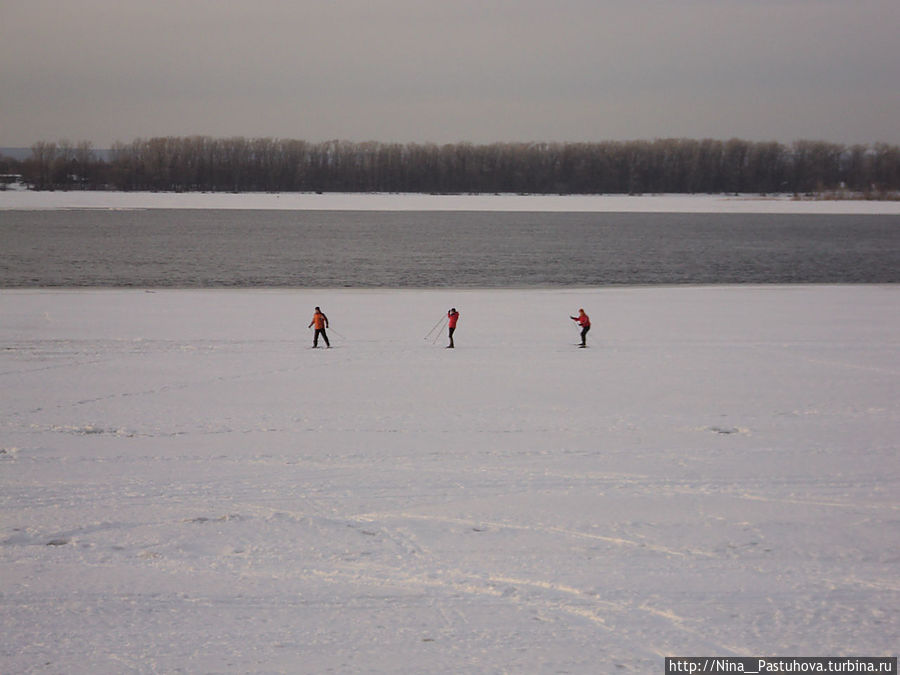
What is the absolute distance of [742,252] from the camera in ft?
194

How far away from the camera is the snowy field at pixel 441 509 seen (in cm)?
612

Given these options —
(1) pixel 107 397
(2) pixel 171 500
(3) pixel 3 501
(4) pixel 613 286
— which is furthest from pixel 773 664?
(4) pixel 613 286

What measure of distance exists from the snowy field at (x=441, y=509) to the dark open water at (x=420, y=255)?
22.5m

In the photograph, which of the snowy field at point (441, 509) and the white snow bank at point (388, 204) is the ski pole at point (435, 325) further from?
the white snow bank at point (388, 204)

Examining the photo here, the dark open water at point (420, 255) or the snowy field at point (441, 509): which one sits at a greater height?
the dark open water at point (420, 255)

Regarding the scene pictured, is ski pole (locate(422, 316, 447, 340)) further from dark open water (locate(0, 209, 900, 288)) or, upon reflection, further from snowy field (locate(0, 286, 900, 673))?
dark open water (locate(0, 209, 900, 288))

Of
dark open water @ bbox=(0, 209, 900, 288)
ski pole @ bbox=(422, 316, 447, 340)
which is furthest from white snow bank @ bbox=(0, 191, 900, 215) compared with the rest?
ski pole @ bbox=(422, 316, 447, 340)

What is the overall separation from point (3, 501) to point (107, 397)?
5021 mm

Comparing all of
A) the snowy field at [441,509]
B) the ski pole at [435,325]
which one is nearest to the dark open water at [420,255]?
the ski pole at [435,325]

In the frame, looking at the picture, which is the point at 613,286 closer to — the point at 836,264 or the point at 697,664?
the point at 836,264

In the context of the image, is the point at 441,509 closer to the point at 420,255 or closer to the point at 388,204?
the point at 420,255

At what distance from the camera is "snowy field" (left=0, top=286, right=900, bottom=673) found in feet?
20.1

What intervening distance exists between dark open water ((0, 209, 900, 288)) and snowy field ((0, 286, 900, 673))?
22.5 m

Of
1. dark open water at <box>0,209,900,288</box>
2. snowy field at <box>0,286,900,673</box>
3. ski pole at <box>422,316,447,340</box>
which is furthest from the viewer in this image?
dark open water at <box>0,209,900,288</box>
